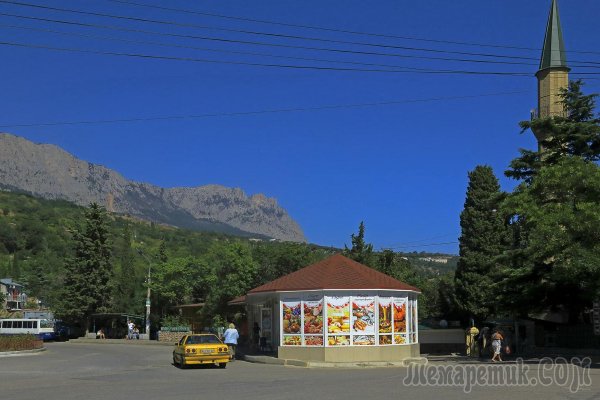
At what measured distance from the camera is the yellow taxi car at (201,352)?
2669 cm

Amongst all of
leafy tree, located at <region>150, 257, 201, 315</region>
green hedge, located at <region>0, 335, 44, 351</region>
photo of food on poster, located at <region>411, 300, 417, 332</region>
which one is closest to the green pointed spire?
photo of food on poster, located at <region>411, 300, 417, 332</region>

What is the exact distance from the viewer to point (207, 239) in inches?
6654

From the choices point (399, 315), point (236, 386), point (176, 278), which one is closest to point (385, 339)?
point (399, 315)

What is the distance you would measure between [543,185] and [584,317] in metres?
11.1

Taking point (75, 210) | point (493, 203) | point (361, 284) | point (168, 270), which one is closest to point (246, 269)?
point (168, 270)

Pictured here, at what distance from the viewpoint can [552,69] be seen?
167 ft

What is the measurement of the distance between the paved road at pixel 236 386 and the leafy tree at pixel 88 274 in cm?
4579

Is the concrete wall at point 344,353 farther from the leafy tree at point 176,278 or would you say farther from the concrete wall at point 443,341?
the leafy tree at point 176,278

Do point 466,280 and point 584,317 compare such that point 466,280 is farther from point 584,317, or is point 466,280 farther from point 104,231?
point 104,231

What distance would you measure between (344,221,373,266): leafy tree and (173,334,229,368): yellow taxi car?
25.5 metres

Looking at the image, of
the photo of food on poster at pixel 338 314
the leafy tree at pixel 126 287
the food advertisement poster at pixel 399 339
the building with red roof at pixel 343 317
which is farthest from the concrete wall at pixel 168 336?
the photo of food on poster at pixel 338 314

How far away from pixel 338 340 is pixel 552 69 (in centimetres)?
3222

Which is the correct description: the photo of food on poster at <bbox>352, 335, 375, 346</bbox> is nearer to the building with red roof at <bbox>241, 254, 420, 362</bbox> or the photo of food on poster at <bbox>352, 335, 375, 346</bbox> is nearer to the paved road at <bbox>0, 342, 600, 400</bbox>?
the building with red roof at <bbox>241, 254, 420, 362</bbox>

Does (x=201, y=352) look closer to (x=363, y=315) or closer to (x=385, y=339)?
(x=363, y=315)
